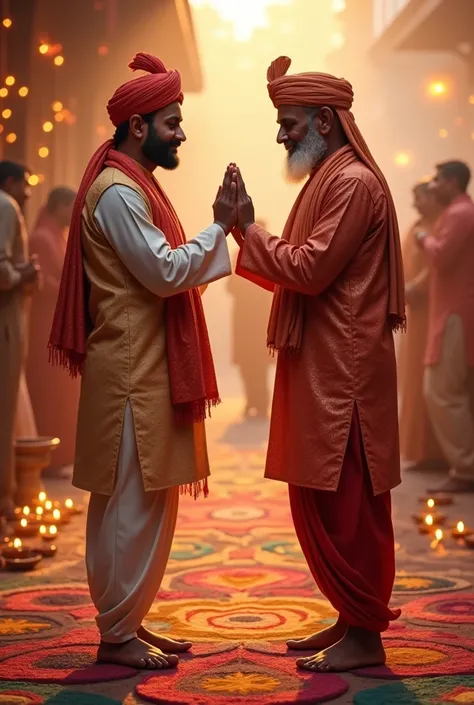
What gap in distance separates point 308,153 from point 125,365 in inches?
35.2

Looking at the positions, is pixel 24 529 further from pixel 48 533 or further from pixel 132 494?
pixel 132 494

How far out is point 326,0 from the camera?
20.5 meters

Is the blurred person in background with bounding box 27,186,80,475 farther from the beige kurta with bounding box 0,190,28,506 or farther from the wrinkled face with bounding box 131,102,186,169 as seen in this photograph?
the wrinkled face with bounding box 131,102,186,169

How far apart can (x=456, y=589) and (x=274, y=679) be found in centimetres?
131

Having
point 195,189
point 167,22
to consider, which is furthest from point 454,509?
point 195,189

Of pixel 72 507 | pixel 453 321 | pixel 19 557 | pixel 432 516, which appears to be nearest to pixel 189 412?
pixel 19 557

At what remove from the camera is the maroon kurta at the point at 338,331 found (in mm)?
3389

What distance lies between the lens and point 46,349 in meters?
7.46

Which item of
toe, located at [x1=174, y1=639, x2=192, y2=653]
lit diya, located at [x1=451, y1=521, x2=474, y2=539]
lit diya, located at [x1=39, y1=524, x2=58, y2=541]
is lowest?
toe, located at [x1=174, y1=639, x2=192, y2=653]

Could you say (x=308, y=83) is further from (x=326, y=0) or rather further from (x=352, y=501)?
(x=326, y=0)

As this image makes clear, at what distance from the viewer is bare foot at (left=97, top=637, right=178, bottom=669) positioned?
3395mm

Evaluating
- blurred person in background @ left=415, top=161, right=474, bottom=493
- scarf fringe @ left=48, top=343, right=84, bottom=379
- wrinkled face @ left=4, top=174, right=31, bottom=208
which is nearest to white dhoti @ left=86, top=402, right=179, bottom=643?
scarf fringe @ left=48, top=343, right=84, bottom=379

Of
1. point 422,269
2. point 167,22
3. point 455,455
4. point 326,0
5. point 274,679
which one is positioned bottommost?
point 274,679

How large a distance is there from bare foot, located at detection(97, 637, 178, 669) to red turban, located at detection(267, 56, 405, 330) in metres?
1.25
